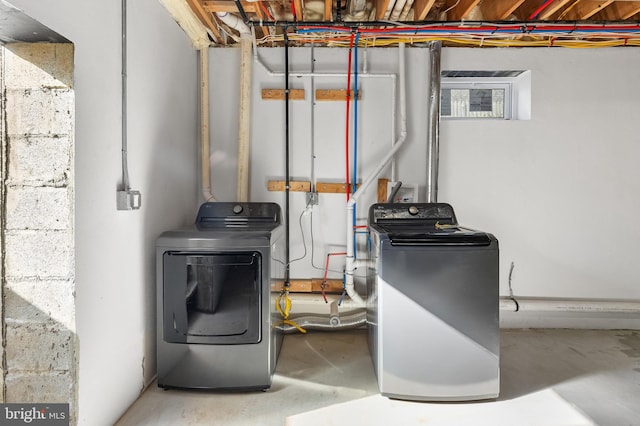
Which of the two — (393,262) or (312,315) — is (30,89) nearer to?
(393,262)

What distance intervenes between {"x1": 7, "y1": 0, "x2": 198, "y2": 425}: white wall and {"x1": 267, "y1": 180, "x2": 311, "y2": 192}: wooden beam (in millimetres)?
751

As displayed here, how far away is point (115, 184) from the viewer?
1.58 metres

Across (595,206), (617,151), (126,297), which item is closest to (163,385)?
(126,297)

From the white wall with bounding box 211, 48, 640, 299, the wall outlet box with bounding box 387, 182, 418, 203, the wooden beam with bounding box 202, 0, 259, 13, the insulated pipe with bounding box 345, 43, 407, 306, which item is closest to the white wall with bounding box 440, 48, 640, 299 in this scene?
the white wall with bounding box 211, 48, 640, 299

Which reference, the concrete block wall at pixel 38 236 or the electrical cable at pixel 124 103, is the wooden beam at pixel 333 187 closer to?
the electrical cable at pixel 124 103

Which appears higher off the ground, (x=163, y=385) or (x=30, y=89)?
(x=30, y=89)

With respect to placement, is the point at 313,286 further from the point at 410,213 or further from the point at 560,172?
the point at 560,172

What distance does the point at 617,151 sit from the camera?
264cm

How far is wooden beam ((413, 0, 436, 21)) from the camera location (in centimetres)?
212

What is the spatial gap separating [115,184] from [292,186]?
1.32m

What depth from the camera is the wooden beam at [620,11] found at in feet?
7.25

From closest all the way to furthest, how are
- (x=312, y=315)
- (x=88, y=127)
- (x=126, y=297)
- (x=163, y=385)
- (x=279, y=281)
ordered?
(x=88, y=127)
(x=126, y=297)
(x=163, y=385)
(x=279, y=281)
(x=312, y=315)

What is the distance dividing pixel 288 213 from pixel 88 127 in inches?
58.8

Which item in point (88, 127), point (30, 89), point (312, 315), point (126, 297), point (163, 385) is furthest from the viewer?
point (312, 315)
